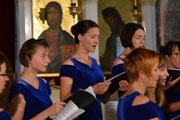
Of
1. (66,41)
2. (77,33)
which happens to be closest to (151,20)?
(66,41)

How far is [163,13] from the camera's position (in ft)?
27.5

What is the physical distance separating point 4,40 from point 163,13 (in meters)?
3.72

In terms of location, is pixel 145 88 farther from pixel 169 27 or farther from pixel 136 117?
pixel 169 27

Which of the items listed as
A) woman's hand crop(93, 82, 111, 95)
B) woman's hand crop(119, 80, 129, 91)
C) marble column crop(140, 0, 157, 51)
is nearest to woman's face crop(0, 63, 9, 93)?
woman's hand crop(93, 82, 111, 95)

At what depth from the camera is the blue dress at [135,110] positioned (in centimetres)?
254

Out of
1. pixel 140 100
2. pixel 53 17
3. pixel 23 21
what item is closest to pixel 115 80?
pixel 140 100

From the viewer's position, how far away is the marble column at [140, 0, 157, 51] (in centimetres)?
841

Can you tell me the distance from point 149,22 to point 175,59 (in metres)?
4.29

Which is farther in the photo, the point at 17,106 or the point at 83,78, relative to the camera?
the point at 83,78

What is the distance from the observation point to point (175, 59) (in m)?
4.29

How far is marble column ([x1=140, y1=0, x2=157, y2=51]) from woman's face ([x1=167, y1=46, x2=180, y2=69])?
4.11 metres

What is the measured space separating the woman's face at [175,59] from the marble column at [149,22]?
4106 millimetres

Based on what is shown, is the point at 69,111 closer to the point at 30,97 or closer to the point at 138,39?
the point at 30,97

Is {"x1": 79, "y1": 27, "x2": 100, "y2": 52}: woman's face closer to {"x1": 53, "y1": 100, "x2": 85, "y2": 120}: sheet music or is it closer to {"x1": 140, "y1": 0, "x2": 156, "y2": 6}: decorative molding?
{"x1": 53, "y1": 100, "x2": 85, "y2": 120}: sheet music
